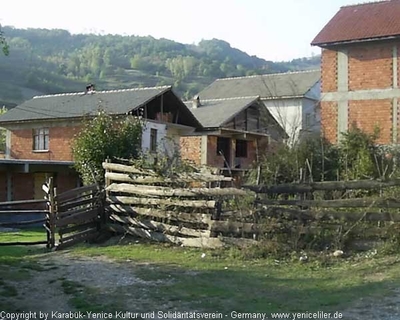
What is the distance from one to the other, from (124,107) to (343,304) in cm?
2276

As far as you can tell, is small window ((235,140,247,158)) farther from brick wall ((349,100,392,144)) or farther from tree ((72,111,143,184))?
tree ((72,111,143,184))

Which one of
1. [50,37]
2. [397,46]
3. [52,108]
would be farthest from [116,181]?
[50,37]

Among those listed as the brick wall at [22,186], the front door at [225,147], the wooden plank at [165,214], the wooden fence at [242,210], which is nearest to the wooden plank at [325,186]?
the wooden fence at [242,210]

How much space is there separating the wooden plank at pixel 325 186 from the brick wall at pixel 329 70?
684 inches

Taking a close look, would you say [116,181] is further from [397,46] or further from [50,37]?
[50,37]

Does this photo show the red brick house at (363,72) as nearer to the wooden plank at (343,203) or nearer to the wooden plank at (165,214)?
the wooden plank at (165,214)

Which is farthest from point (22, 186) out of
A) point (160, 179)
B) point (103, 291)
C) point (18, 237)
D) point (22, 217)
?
point (103, 291)

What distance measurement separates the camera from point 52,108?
33969mm

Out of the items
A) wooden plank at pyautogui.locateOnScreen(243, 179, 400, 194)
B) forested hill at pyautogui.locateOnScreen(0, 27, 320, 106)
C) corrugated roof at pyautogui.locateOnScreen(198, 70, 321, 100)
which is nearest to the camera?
wooden plank at pyautogui.locateOnScreen(243, 179, 400, 194)

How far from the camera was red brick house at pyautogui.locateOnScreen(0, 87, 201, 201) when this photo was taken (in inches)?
1128

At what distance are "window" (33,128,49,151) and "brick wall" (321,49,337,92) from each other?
1541 cm

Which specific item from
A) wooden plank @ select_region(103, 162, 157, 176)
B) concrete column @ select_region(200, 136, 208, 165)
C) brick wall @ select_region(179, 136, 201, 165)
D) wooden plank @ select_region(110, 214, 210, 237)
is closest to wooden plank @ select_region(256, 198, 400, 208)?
wooden plank @ select_region(110, 214, 210, 237)

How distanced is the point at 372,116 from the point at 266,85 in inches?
1081

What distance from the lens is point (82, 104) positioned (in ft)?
107
